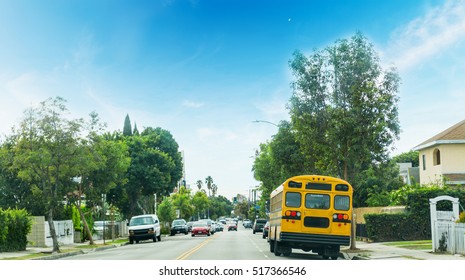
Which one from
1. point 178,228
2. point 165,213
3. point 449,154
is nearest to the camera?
point 449,154

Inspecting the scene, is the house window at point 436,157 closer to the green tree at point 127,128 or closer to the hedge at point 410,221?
the hedge at point 410,221

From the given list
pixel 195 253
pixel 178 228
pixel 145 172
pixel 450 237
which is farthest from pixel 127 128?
pixel 450 237

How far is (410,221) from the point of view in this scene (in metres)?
36.8

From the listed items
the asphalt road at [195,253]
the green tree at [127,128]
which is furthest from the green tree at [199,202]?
the asphalt road at [195,253]

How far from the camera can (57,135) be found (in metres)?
35.1

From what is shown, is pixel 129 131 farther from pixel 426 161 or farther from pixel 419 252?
pixel 419 252

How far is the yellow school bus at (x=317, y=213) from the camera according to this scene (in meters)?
24.5

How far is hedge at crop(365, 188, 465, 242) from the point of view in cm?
3612

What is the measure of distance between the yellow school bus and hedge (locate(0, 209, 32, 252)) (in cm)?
1680

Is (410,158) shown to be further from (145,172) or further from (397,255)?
(397,255)

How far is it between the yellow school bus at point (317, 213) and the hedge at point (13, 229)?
55.1 feet

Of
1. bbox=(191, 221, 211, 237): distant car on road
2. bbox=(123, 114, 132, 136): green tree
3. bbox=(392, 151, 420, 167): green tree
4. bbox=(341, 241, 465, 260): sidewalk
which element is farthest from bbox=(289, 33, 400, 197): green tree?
bbox=(392, 151, 420, 167): green tree

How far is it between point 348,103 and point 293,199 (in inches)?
293
